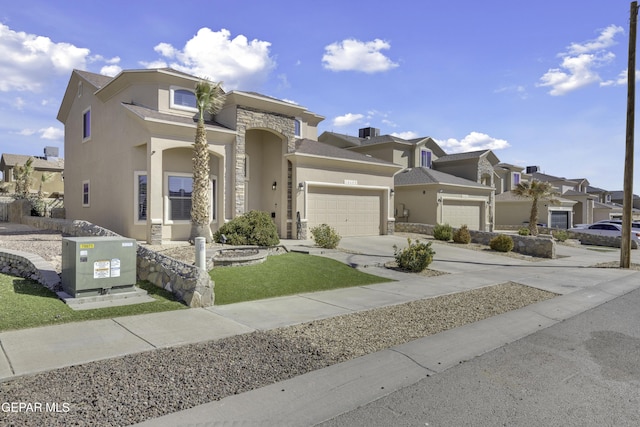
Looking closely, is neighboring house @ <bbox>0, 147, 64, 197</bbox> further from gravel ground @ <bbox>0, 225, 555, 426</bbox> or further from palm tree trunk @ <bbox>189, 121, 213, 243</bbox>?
gravel ground @ <bbox>0, 225, 555, 426</bbox>

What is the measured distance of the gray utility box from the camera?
7.67 meters

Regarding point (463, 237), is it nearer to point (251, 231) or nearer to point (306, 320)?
point (251, 231)

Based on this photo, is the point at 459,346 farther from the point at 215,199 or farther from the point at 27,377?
the point at 215,199

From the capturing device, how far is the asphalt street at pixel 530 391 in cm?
407

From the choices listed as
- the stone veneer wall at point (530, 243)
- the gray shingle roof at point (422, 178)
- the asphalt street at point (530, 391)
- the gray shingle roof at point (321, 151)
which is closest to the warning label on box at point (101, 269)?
the asphalt street at point (530, 391)

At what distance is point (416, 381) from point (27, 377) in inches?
172

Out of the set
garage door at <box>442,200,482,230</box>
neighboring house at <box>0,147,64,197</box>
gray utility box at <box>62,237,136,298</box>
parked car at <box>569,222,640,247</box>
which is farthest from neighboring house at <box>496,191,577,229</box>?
neighboring house at <box>0,147,64,197</box>

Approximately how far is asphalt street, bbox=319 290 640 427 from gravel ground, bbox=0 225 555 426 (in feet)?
4.02

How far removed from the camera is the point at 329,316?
7.66 meters

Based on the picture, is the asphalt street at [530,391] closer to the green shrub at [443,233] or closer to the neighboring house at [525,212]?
the green shrub at [443,233]

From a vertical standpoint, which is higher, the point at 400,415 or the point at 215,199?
the point at 215,199

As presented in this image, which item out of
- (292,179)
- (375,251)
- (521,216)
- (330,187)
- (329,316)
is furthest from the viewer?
(521,216)

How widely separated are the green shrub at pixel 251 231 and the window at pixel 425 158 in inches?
894

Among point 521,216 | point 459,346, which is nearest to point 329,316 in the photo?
point 459,346
